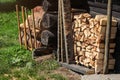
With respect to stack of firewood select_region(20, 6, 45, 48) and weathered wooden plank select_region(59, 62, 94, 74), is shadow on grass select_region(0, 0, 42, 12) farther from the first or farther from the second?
weathered wooden plank select_region(59, 62, 94, 74)

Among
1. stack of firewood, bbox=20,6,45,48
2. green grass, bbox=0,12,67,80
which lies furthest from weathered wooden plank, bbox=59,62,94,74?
stack of firewood, bbox=20,6,45,48

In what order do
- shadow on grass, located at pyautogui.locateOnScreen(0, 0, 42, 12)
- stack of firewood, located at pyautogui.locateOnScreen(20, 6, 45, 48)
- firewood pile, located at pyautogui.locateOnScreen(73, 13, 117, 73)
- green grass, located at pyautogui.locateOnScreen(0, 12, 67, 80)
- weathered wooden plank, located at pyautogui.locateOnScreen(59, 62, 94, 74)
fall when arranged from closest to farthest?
1. firewood pile, located at pyautogui.locateOnScreen(73, 13, 117, 73)
2. weathered wooden plank, located at pyautogui.locateOnScreen(59, 62, 94, 74)
3. green grass, located at pyautogui.locateOnScreen(0, 12, 67, 80)
4. stack of firewood, located at pyautogui.locateOnScreen(20, 6, 45, 48)
5. shadow on grass, located at pyautogui.locateOnScreen(0, 0, 42, 12)

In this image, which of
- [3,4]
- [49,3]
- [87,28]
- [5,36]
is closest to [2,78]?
[87,28]

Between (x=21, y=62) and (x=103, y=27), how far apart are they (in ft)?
10.1

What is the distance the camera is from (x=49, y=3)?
426 inches

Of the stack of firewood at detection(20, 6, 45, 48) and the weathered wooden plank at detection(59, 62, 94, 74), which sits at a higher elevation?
the stack of firewood at detection(20, 6, 45, 48)

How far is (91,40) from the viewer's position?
8.56 m

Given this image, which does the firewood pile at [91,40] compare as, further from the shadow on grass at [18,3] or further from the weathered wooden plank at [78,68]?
the shadow on grass at [18,3]

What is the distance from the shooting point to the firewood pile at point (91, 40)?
26.5 ft

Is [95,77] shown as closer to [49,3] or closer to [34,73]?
[34,73]

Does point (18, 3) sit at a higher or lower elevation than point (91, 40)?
higher

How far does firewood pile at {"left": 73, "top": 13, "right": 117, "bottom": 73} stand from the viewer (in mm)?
8062

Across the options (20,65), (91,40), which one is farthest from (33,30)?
(91,40)

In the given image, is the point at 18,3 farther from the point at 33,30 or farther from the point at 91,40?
the point at 91,40
